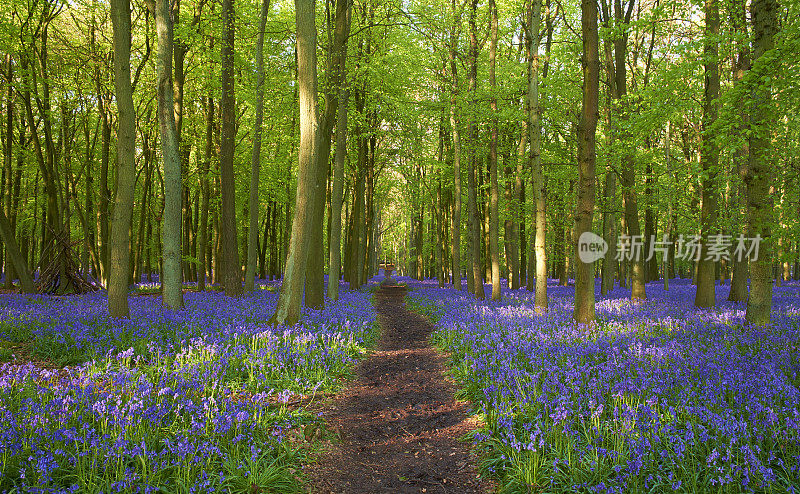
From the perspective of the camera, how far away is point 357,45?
18266 millimetres

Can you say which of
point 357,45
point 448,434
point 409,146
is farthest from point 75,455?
point 409,146

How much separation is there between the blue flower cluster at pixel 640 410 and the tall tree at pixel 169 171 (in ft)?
24.6

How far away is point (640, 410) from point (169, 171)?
10954 millimetres

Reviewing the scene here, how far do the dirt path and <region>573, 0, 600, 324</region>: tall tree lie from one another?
3.83m

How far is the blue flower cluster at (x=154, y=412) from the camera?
3150 millimetres

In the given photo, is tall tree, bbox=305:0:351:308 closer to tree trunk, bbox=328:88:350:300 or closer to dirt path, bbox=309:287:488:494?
tree trunk, bbox=328:88:350:300

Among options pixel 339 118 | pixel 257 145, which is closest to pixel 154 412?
pixel 257 145

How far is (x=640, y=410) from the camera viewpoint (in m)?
4.41

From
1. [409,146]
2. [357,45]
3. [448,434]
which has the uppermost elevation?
[357,45]

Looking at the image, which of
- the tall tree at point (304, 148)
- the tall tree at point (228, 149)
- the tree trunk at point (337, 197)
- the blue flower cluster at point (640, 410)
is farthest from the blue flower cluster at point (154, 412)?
the tree trunk at point (337, 197)

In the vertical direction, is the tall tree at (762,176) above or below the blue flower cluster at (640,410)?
above

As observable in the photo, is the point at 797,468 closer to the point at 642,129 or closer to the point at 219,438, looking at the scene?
the point at 219,438

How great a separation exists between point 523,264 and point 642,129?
16290 millimetres

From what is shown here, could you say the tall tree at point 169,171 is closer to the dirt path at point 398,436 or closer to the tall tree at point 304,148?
the tall tree at point 304,148
